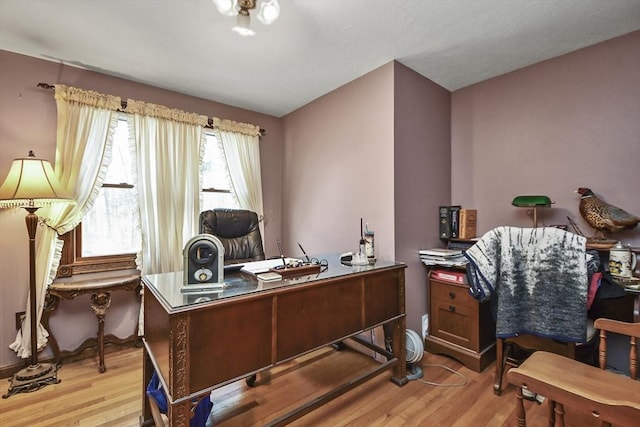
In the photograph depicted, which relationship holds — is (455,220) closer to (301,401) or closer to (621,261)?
(621,261)

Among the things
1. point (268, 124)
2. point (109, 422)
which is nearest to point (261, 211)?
point (268, 124)

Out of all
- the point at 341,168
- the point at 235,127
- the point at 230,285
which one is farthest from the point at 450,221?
the point at 235,127

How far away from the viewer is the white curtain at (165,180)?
2658mm

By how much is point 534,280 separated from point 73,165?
3535 mm

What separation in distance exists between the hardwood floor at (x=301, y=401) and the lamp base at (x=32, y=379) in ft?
0.16

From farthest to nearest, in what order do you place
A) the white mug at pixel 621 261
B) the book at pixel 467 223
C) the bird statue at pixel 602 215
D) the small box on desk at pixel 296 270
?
the book at pixel 467 223, the bird statue at pixel 602 215, the white mug at pixel 621 261, the small box on desk at pixel 296 270

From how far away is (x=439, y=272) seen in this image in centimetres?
241

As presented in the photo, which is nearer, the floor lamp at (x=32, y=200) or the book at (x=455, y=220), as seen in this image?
the floor lamp at (x=32, y=200)

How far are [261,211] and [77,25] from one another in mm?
2170

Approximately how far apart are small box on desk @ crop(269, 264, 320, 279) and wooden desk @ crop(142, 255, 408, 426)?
68 millimetres

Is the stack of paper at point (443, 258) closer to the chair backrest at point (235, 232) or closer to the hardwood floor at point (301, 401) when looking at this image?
the hardwood floor at point (301, 401)

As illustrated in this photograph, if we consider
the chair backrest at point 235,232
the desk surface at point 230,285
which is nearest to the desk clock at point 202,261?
the desk surface at point 230,285

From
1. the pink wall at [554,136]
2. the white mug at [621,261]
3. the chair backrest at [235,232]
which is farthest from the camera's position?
the chair backrest at [235,232]

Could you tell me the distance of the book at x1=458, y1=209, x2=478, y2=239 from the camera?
2.61 m
